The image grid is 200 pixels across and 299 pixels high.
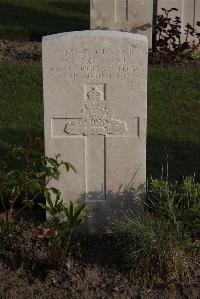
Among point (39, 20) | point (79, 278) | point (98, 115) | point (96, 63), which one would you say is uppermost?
point (39, 20)

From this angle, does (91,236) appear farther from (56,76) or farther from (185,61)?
(185,61)

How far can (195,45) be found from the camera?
10805mm

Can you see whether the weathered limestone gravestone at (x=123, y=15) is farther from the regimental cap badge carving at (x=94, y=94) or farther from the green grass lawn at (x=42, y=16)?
the regimental cap badge carving at (x=94, y=94)

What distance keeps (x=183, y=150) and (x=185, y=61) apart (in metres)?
3.26

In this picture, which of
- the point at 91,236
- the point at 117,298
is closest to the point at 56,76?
the point at 91,236

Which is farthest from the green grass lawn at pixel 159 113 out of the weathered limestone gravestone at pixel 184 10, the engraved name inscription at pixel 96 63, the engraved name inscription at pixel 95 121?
the engraved name inscription at pixel 96 63

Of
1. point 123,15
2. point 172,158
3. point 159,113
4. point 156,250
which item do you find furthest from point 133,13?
point 156,250

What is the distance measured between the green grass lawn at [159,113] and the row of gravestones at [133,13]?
1.42 metres

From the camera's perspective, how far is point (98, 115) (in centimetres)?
514

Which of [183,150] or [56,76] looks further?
[183,150]

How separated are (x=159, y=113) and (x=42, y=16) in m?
6.92

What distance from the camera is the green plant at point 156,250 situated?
185 inches

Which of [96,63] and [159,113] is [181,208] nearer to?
[96,63]

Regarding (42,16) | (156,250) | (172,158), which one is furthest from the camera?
(42,16)
